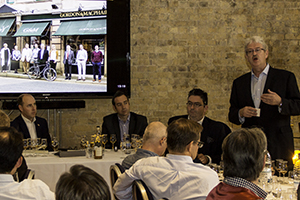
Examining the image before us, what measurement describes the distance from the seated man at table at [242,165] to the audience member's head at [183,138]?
21.4 inches

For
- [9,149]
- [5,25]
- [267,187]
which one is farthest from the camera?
[5,25]

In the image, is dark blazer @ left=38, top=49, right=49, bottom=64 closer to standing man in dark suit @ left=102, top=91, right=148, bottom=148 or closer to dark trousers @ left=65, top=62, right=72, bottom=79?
dark trousers @ left=65, top=62, right=72, bottom=79

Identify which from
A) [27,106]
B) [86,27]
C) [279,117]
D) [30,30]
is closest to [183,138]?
[279,117]

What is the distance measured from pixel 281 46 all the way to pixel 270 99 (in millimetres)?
3293

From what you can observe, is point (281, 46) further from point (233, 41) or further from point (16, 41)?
point (16, 41)

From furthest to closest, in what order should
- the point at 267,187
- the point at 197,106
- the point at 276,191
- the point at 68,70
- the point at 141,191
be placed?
the point at 68,70
the point at 197,106
the point at 267,187
the point at 276,191
the point at 141,191

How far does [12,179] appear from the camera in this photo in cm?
201

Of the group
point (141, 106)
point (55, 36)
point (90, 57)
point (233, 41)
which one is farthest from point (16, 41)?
point (233, 41)

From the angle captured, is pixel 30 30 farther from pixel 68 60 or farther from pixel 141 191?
pixel 141 191

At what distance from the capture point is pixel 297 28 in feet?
22.4

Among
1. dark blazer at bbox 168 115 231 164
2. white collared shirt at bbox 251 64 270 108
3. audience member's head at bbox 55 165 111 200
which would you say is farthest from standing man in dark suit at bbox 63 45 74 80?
audience member's head at bbox 55 165 111 200

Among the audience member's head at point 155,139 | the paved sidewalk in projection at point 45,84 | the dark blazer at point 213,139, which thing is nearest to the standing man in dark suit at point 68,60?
the paved sidewalk in projection at point 45,84

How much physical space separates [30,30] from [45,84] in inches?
39.3

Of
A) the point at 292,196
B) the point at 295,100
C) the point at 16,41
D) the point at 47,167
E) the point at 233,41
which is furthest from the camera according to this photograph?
the point at 233,41
